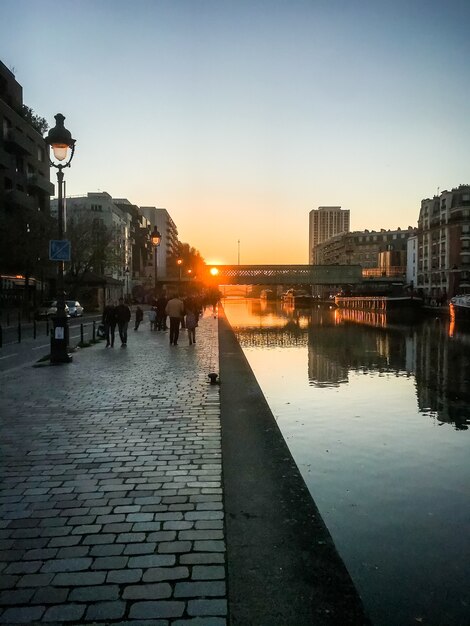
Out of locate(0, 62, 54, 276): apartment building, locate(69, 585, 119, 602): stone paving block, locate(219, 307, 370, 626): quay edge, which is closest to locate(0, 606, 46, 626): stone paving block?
locate(69, 585, 119, 602): stone paving block

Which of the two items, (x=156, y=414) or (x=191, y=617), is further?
(x=156, y=414)

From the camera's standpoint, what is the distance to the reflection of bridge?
9581 cm

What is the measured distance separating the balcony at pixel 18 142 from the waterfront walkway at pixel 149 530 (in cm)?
4471

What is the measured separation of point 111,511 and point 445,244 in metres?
96.9

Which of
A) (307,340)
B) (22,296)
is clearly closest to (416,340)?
(307,340)

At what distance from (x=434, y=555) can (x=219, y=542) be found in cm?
204

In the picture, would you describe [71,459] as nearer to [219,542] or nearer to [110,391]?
[219,542]

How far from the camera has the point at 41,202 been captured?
180ft

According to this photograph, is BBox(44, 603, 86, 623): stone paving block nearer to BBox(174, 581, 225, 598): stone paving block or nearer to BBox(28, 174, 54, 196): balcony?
BBox(174, 581, 225, 598): stone paving block

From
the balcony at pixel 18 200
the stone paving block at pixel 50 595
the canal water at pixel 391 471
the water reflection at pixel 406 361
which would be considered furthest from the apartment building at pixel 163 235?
the stone paving block at pixel 50 595

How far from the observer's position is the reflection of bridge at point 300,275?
314 feet

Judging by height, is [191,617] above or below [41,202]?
below

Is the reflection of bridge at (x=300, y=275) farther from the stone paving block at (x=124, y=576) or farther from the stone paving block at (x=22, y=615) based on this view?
the stone paving block at (x=22, y=615)

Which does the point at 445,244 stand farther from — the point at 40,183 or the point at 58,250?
the point at 58,250
